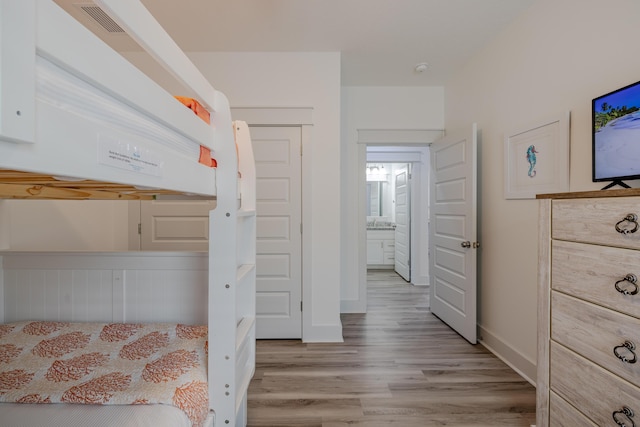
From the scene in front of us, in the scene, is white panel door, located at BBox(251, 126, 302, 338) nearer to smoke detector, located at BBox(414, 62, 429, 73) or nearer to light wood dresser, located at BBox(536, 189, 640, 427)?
smoke detector, located at BBox(414, 62, 429, 73)

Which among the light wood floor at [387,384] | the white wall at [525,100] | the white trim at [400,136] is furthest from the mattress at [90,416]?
the white trim at [400,136]

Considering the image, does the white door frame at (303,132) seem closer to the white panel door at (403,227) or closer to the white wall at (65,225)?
the white wall at (65,225)

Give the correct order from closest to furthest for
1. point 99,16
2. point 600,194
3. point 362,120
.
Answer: point 600,194, point 99,16, point 362,120

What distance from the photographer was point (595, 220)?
1.06 meters

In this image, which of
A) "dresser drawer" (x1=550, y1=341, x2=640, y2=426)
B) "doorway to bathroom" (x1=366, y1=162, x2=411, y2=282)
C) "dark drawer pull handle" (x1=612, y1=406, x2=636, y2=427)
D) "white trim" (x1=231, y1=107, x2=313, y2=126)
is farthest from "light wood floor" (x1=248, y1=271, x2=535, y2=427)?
"doorway to bathroom" (x1=366, y1=162, x2=411, y2=282)

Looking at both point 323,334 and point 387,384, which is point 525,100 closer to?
point 387,384

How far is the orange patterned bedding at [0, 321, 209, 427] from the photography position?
0.95 m

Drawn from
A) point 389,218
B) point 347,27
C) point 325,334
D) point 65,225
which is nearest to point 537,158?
point 347,27

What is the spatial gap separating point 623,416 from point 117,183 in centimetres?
163

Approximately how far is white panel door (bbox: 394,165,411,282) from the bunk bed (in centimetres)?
→ 389

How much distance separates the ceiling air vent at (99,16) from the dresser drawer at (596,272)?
8.94 feet

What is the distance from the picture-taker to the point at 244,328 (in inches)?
52.9

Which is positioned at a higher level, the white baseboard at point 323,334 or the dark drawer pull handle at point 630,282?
the dark drawer pull handle at point 630,282

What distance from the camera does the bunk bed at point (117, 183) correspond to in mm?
443
